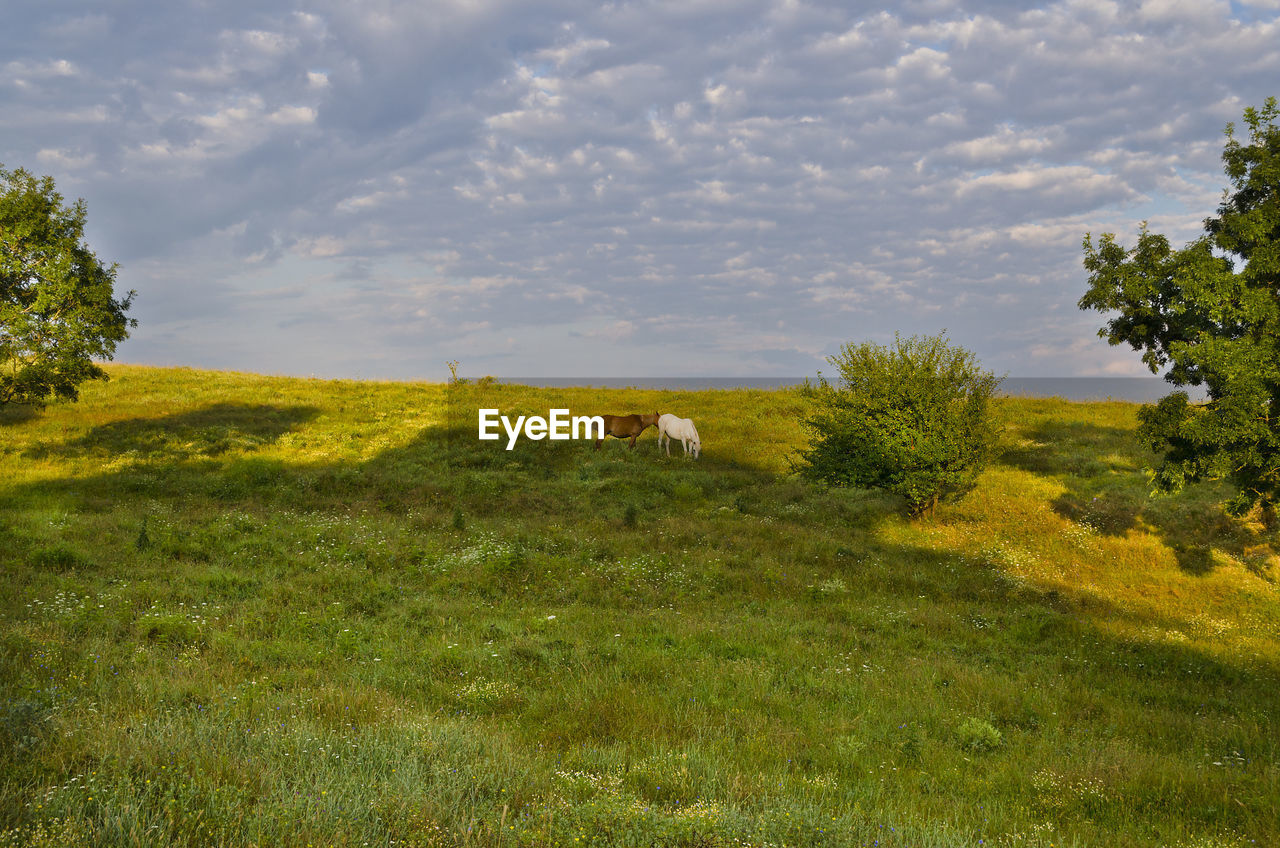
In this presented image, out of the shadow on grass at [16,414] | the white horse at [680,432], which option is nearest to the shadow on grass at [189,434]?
the shadow on grass at [16,414]

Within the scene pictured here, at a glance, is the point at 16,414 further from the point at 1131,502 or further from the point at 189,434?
the point at 1131,502

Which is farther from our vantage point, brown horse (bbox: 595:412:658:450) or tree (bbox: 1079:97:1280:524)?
brown horse (bbox: 595:412:658:450)

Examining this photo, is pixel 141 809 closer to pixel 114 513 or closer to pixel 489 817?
pixel 489 817

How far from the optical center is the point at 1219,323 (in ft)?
53.0

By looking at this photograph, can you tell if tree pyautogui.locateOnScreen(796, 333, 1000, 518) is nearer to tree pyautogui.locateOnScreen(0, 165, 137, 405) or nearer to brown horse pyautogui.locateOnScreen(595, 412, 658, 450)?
brown horse pyautogui.locateOnScreen(595, 412, 658, 450)

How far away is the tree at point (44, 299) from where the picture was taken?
22750mm

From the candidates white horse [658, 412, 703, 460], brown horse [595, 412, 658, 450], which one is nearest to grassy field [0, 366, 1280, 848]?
white horse [658, 412, 703, 460]

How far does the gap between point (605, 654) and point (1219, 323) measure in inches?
652

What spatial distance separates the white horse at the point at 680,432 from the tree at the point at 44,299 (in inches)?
872

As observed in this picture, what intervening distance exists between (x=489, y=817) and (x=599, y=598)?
998 centimetres

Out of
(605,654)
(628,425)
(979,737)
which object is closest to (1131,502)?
(979,737)

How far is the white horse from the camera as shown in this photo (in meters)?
31.1

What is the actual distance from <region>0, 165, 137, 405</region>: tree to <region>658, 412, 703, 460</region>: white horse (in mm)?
22139

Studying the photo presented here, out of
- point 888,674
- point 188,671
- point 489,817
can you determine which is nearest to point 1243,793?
point 888,674
